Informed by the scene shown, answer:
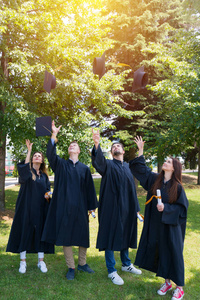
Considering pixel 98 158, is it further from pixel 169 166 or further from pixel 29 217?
pixel 29 217

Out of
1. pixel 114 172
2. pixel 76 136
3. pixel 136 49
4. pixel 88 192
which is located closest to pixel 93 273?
pixel 88 192

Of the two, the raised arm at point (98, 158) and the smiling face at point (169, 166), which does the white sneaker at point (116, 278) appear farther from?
the smiling face at point (169, 166)

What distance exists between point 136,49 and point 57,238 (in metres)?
12.1

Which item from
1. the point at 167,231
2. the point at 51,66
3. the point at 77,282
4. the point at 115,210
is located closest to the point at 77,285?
the point at 77,282

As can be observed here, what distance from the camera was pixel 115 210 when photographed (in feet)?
13.1

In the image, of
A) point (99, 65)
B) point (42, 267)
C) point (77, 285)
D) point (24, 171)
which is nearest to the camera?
point (77, 285)

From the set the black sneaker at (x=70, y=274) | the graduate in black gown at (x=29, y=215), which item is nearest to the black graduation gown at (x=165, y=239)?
the black sneaker at (x=70, y=274)

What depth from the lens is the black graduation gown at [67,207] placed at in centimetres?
397

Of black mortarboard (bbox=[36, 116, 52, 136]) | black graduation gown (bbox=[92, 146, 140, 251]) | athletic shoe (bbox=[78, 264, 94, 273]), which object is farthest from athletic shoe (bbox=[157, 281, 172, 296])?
black mortarboard (bbox=[36, 116, 52, 136])

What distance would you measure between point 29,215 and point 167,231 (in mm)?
2283

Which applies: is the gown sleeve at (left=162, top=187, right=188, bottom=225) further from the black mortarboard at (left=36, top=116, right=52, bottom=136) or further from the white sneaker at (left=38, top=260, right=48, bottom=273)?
the black mortarboard at (left=36, top=116, right=52, bottom=136)

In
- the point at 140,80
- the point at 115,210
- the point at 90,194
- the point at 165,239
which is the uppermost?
the point at 140,80

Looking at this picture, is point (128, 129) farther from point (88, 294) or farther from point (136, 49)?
point (88, 294)

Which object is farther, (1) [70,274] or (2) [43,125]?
(2) [43,125]
